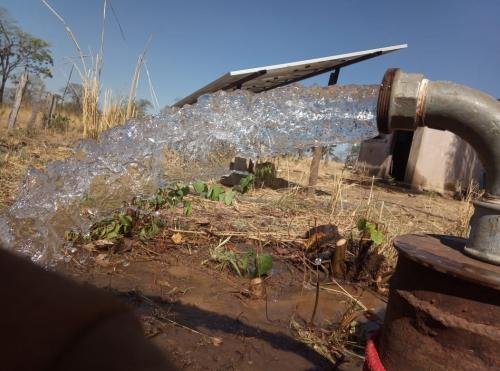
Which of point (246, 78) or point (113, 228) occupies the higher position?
point (246, 78)

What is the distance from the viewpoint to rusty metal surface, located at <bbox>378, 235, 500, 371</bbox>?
1222mm

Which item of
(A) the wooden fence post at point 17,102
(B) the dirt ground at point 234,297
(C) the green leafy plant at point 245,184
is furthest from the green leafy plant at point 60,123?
(B) the dirt ground at point 234,297

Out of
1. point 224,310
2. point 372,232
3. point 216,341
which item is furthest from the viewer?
point 372,232

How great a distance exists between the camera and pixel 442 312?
4.22 feet

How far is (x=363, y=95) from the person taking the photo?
1498 mm

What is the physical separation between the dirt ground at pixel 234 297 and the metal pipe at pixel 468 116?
48.9 inches

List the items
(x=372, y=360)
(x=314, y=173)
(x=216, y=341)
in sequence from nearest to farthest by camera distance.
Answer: (x=372, y=360) < (x=216, y=341) < (x=314, y=173)

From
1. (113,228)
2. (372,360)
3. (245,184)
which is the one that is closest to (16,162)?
(113,228)

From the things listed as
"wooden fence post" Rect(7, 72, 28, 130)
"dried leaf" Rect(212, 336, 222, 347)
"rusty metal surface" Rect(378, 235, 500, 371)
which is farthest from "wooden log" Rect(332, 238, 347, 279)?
"wooden fence post" Rect(7, 72, 28, 130)

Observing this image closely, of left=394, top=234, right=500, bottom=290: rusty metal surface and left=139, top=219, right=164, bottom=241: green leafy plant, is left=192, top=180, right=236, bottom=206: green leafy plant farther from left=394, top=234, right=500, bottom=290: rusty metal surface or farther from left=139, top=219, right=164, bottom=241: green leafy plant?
left=394, top=234, right=500, bottom=290: rusty metal surface

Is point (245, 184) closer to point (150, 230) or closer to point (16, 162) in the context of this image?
point (150, 230)

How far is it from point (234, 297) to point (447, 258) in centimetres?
178

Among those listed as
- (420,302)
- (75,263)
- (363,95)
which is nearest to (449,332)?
(420,302)

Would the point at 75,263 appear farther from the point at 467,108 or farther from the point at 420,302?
the point at 467,108
